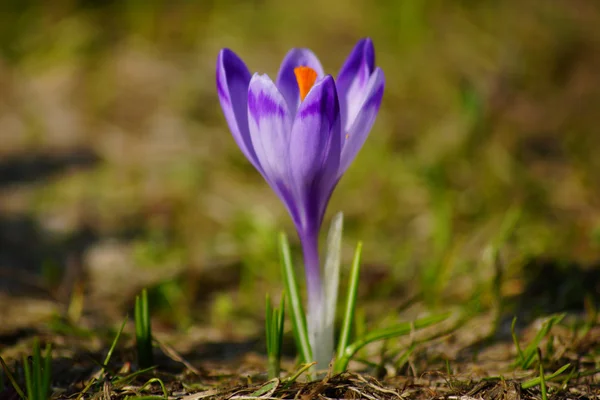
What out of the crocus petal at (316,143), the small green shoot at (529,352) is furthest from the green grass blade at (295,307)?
the small green shoot at (529,352)

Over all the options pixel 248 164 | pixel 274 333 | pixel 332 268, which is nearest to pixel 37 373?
pixel 274 333

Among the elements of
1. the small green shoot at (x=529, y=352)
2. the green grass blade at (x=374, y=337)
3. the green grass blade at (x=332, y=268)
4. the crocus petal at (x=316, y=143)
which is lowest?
the small green shoot at (x=529, y=352)

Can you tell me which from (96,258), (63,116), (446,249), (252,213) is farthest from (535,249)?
(63,116)

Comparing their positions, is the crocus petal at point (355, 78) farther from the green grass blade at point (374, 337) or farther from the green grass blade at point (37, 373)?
the green grass blade at point (37, 373)

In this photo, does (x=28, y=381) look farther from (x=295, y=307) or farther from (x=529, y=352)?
(x=529, y=352)

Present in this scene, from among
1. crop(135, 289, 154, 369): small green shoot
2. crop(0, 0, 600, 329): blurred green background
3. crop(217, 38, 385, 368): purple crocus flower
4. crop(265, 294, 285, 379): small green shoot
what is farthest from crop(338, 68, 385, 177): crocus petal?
crop(0, 0, 600, 329): blurred green background

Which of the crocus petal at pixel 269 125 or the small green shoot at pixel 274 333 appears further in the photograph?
the small green shoot at pixel 274 333

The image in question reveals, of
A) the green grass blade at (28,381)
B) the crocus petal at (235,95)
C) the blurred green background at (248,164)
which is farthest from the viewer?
the blurred green background at (248,164)
